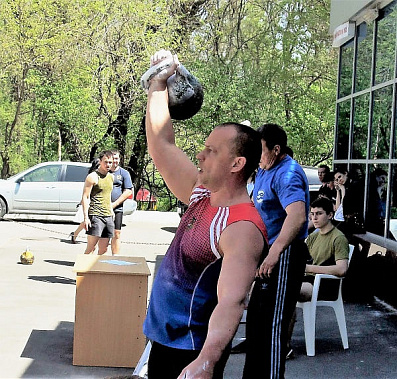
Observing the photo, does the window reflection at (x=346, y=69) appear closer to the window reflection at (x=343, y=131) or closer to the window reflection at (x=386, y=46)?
the window reflection at (x=343, y=131)

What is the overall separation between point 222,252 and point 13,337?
4.97 meters

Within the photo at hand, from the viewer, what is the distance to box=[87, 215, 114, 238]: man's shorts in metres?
10.1

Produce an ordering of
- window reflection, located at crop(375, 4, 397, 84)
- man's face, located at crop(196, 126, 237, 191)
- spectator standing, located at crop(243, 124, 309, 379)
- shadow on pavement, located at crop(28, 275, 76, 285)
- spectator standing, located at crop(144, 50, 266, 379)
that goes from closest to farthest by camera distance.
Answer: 1. spectator standing, located at crop(144, 50, 266, 379)
2. man's face, located at crop(196, 126, 237, 191)
3. spectator standing, located at crop(243, 124, 309, 379)
4. window reflection, located at crop(375, 4, 397, 84)
5. shadow on pavement, located at crop(28, 275, 76, 285)

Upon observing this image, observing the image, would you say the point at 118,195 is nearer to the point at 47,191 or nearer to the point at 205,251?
the point at 205,251

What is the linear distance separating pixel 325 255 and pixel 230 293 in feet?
16.6

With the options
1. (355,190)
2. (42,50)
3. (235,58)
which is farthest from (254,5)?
(355,190)

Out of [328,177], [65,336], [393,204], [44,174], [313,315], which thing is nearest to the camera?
[313,315]

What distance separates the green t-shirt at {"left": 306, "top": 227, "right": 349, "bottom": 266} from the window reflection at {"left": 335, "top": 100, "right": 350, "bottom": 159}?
5.83 meters

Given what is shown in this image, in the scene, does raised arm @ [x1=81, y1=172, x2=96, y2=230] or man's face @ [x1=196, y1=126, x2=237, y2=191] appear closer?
man's face @ [x1=196, y1=126, x2=237, y2=191]

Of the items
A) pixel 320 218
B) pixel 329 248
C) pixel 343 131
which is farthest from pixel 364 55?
pixel 329 248

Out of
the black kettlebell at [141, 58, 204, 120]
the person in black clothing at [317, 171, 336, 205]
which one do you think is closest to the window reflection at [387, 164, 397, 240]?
the person in black clothing at [317, 171, 336, 205]

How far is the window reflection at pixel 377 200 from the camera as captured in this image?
10555 mm

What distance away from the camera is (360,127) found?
41.0ft

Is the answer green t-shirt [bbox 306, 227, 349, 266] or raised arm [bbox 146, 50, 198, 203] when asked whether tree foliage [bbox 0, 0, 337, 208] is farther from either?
raised arm [bbox 146, 50, 198, 203]
